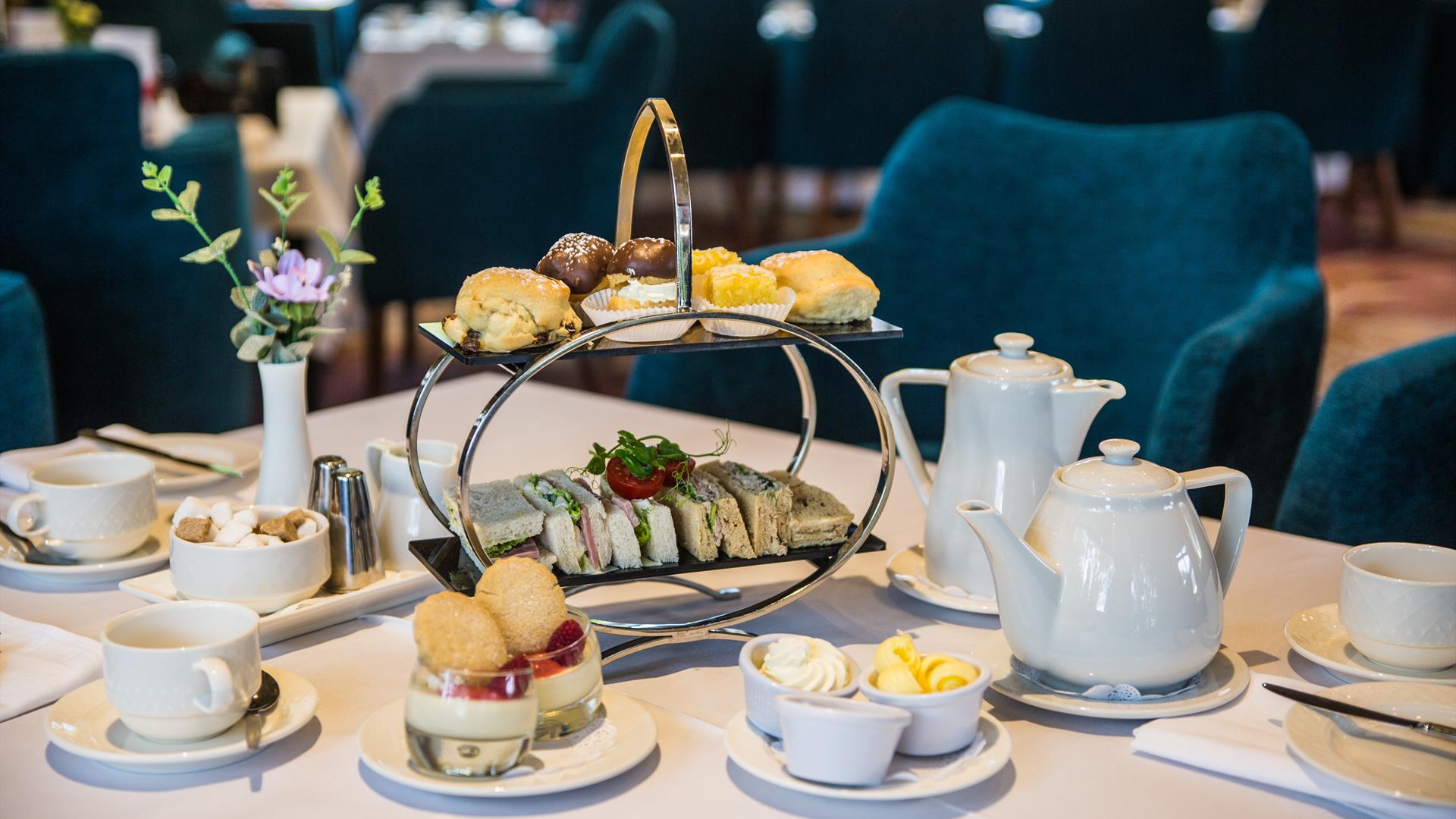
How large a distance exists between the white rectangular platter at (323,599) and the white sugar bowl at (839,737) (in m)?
0.37

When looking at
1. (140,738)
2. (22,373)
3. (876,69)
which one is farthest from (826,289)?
(876,69)

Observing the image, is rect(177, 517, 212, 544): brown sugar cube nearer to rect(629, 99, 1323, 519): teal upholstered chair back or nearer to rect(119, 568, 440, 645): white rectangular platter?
rect(119, 568, 440, 645): white rectangular platter

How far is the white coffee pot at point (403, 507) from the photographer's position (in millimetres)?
1013

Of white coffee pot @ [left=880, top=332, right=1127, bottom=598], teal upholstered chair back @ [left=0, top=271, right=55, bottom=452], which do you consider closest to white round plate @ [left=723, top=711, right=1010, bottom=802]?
white coffee pot @ [left=880, top=332, right=1127, bottom=598]

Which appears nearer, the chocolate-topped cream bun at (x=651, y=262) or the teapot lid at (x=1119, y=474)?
the teapot lid at (x=1119, y=474)

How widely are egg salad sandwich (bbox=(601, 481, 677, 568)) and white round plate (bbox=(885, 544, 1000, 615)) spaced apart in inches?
7.8

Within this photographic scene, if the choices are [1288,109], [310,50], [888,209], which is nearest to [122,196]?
[888,209]

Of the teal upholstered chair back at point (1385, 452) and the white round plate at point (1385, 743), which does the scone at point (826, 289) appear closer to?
the white round plate at point (1385, 743)

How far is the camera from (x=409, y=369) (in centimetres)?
403

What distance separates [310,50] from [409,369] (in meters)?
1.90

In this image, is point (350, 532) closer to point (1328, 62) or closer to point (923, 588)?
point (923, 588)

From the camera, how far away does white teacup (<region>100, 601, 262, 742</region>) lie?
2.33ft

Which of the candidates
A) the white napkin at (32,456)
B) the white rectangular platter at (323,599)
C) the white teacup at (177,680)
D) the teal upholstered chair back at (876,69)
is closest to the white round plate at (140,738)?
the white teacup at (177,680)

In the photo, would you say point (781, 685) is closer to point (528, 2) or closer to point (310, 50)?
point (310, 50)
